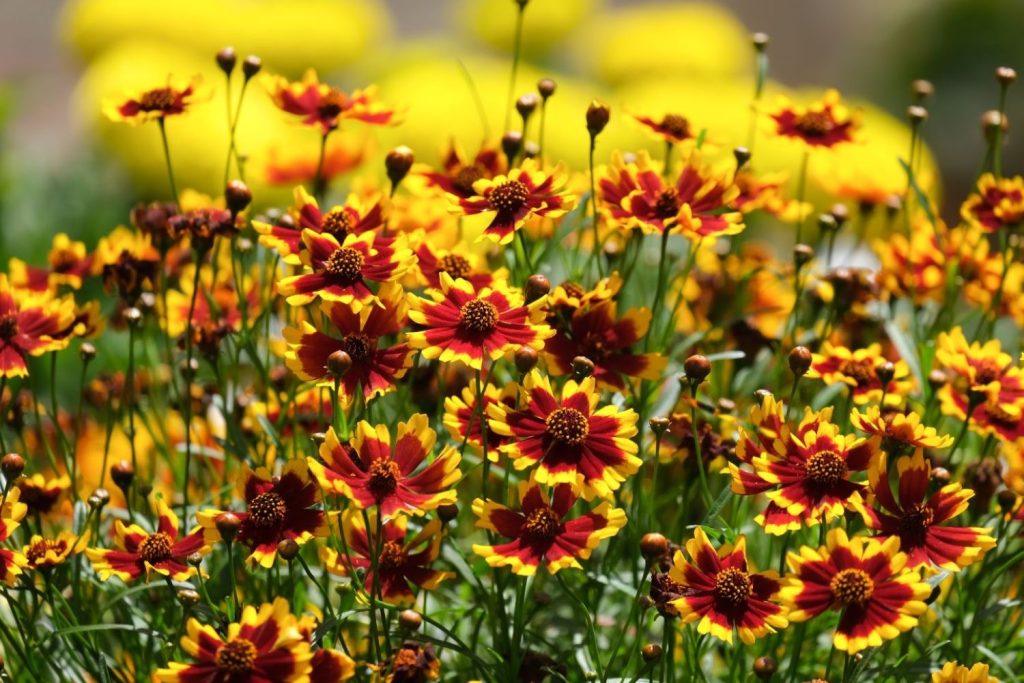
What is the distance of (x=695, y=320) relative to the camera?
122cm

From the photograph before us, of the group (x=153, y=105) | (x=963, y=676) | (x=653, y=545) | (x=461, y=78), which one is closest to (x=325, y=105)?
(x=153, y=105)

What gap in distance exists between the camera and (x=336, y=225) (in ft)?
2.78

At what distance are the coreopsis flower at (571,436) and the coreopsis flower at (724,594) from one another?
0.06 metres

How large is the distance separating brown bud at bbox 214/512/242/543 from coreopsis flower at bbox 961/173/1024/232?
0.58m

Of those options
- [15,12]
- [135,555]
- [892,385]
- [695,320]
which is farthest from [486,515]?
[15,12]

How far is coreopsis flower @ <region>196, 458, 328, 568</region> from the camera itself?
752 millimetres

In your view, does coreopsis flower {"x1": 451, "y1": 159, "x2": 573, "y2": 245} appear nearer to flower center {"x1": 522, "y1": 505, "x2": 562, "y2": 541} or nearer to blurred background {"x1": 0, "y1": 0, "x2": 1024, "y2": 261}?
flower center {"x1": 522, "y1": 505, "x2": 562, "y2": 541}

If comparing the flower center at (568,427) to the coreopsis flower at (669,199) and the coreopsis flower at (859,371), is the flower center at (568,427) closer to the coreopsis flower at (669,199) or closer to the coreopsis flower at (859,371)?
the coreopsis flower at (669,199)

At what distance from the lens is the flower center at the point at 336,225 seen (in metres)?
0.85

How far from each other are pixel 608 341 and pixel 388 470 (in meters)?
0.22

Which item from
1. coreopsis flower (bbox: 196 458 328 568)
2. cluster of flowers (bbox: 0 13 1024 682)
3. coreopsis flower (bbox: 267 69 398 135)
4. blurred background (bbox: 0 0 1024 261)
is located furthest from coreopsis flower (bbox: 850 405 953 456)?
blurred background (bbox: 0 0 1024 261)

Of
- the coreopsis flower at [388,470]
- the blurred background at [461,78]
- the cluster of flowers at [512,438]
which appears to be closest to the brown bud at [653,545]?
the cluster of flowers at [512,438]

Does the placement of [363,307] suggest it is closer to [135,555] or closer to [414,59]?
[135,555]

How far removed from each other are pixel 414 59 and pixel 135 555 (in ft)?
10.1
